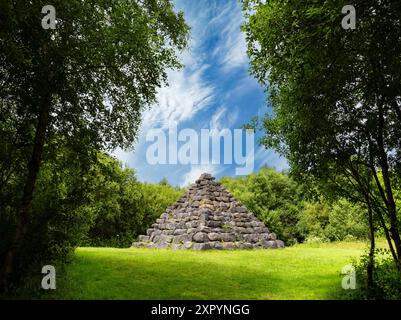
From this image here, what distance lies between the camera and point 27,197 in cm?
959

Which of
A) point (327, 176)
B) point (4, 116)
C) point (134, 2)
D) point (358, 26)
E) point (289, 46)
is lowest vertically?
point (327, 176)

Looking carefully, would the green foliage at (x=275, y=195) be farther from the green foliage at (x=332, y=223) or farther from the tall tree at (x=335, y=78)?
the tall tree at (x=335, y=78)

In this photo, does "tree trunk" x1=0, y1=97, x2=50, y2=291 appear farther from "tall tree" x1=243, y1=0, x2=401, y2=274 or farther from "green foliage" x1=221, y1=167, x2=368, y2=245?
"green foliage" x1=221, y1=167, x2=368, y2=245

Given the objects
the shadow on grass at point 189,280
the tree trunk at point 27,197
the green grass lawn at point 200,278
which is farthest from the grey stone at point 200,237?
the tree trunk at point 27,197

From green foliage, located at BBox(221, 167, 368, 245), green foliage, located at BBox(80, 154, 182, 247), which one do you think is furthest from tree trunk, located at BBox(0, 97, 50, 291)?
green foliage, located at BBox(221, 167, 368, 245)

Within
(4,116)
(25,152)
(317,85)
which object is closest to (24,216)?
(25,152)

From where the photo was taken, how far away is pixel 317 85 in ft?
29.2

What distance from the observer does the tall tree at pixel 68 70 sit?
940 cm

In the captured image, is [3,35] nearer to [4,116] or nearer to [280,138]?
[4,116]

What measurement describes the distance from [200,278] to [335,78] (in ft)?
26.3

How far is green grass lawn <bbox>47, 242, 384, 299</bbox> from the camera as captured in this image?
1108cm

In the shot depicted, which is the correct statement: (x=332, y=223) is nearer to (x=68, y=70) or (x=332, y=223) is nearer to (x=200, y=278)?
(x=200, y=278)

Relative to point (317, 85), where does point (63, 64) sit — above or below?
above
